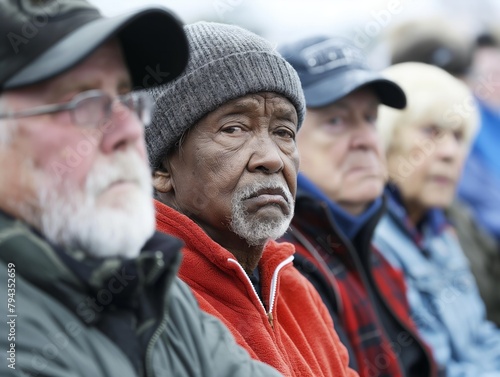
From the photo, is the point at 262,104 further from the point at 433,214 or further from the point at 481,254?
the point at 481,254

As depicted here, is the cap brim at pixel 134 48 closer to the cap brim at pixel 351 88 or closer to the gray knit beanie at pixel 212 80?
the gray knit beanie at pixel 212 80

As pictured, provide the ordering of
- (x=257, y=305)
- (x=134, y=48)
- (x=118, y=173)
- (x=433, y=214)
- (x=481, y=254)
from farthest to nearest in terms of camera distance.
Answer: (x=481, y=254) < (x=433, y=214) < (x=257, y=305) < (x=134, y=48) < (x=118, y=173)

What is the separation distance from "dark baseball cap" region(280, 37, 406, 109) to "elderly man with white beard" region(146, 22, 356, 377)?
3.21 feet

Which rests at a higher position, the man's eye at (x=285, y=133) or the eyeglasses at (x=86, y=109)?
the eyeglasses at (x=86, y=109)

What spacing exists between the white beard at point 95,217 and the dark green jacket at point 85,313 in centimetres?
4

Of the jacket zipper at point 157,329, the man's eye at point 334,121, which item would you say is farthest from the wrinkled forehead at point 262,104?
the man's eye at point 334,121

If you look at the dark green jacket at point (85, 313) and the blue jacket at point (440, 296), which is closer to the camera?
the dark green jacket at point (85, 313)

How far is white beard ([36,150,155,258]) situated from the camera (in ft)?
5.68

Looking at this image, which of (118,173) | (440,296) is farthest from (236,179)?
(440,296)

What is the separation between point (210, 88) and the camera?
2.60 meters

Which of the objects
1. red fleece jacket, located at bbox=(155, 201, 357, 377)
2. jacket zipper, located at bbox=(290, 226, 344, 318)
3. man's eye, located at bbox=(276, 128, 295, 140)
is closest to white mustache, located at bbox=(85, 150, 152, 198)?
red fleece jacket, located at bbox=(155, 201, 357, 377)

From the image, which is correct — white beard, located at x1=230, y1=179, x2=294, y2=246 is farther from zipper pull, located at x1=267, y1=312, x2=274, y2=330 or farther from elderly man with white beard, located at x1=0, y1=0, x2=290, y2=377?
elderly man with white beard, located at x1=0, y1=0, x2=290, y2=377

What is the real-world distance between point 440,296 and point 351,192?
1030 millimetres

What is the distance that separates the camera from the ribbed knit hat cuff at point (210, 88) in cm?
260
